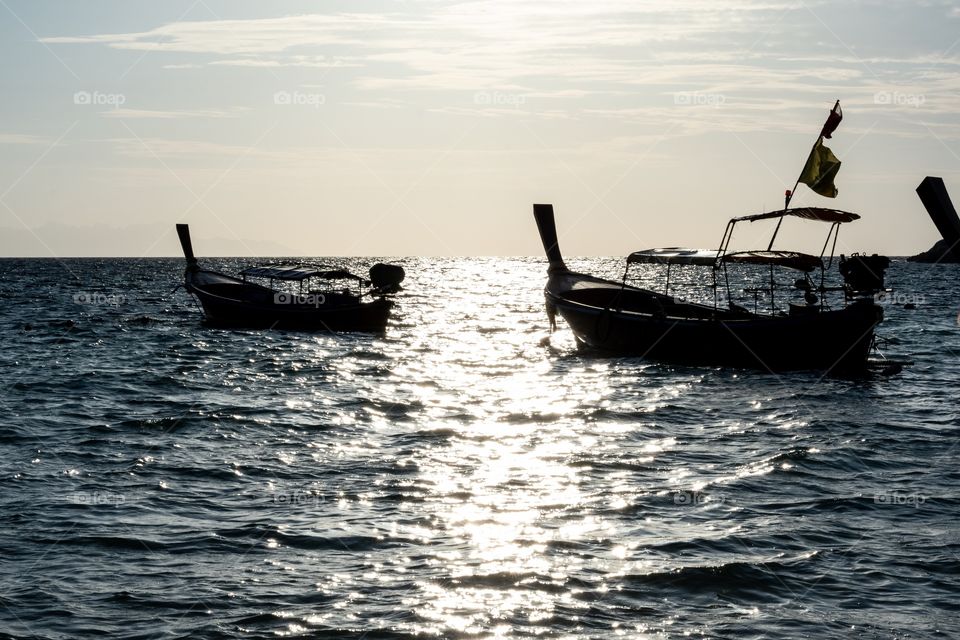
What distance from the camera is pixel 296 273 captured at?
3850cm

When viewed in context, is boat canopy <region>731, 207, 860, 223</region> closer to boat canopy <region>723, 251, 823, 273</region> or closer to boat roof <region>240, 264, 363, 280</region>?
boat canopy <region>723, 251, 823, 273</region>

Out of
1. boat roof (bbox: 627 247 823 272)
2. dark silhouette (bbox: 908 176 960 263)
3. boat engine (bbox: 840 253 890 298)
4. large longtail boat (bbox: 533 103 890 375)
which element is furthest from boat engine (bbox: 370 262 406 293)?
dark silhouette (bbox: 908 176 960 263)

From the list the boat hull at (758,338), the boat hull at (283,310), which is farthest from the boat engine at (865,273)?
the boat hull at (283,310)

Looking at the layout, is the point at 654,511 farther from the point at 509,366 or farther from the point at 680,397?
the point at 509,366

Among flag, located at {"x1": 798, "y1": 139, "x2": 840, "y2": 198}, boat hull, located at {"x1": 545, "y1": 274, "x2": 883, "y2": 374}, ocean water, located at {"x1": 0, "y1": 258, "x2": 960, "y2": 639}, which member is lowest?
ocean water, located at {"x1": 0, "y1": 258, "x2": 960, "y2": 639}

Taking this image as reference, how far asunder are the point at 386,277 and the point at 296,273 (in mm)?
4872

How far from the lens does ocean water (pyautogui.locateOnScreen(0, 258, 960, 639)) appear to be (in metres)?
9.41

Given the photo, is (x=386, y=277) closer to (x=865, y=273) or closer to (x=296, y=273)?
(x=296, y=273)

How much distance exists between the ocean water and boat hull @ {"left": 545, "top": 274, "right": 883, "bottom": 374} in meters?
1.61

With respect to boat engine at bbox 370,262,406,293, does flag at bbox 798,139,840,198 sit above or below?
above

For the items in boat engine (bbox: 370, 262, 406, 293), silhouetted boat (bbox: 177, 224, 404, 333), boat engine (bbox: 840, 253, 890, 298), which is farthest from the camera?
boat engine (bbox: 370, 262, 406, 293)

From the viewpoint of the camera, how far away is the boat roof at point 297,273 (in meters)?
37.9

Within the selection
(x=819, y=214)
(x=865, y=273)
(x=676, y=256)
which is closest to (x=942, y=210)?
(x=865, y=273)

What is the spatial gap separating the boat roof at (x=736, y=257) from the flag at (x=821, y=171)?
5100 millimetres
